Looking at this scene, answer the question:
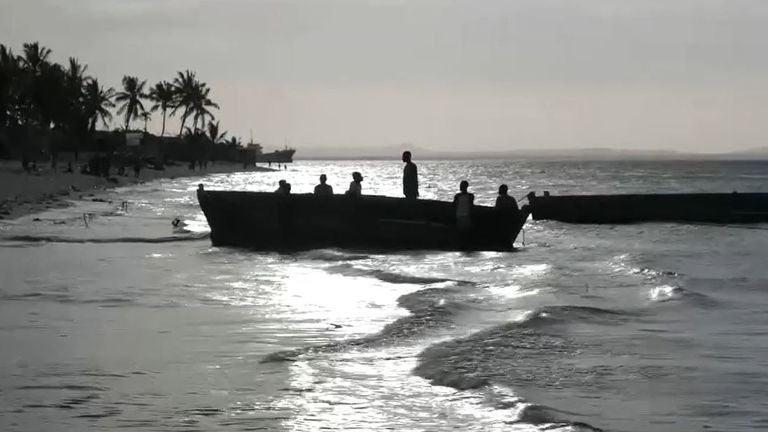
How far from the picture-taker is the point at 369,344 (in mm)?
9383

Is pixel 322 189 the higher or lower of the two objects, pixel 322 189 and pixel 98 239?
the higher

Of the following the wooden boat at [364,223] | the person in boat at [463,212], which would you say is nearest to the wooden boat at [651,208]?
the wooden boat at [364,223]

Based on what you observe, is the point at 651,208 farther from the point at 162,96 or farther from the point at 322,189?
the point at 162,96

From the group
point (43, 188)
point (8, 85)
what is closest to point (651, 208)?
point (43, 188)

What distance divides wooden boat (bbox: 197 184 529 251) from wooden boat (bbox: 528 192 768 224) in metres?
13.9

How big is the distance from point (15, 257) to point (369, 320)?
342 inches

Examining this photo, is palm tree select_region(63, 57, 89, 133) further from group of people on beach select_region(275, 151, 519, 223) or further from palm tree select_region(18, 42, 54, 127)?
group of people on beach select_region(275, 151, 519, 223)

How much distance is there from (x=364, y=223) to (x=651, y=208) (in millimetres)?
18044

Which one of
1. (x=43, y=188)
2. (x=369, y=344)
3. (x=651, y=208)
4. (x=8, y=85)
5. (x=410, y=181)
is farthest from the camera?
(x=8, y=85)

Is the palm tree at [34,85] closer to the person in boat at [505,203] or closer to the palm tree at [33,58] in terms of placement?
the palm tree at [33,58]

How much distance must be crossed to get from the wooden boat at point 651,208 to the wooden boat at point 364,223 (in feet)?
45.6

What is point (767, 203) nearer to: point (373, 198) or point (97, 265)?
point (373, 198)

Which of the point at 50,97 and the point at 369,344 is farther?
the point at 50,97

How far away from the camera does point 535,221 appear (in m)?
33.8
